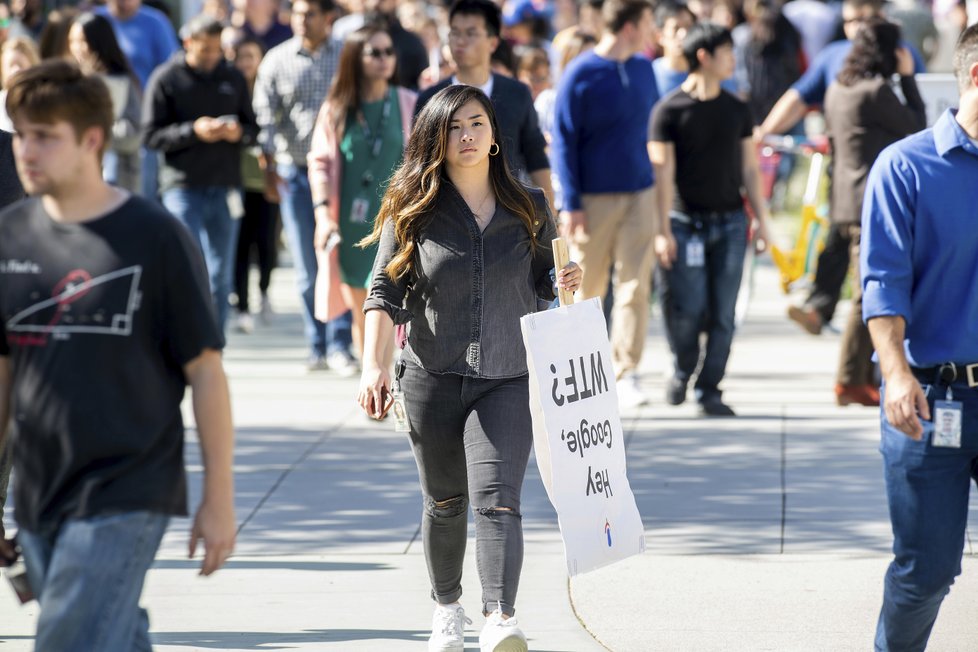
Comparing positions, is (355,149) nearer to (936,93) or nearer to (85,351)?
(936,93)

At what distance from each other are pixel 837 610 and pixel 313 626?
1729mm

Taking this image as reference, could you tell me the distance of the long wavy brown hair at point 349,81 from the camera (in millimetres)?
8789

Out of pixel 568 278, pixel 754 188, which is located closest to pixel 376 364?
pixel 568 278

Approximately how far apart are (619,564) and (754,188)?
362cm

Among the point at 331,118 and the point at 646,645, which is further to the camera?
the point at 331,118

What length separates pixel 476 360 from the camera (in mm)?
5031

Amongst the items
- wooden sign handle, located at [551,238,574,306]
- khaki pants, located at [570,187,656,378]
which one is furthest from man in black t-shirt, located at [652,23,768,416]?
wooden sign handle, located at [551,238,574,306]

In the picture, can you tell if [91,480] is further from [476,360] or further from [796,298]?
[796,298]

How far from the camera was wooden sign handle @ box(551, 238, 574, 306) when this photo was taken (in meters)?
5.00

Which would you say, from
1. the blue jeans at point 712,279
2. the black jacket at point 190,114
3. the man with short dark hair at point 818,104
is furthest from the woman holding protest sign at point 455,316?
the black jacket at point 190,114

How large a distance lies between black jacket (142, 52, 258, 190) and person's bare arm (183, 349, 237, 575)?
7.14 metres

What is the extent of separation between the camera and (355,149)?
29.0 feet

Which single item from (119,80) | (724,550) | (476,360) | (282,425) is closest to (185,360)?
(476,360)

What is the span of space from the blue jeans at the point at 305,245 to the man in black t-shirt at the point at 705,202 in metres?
2.38
